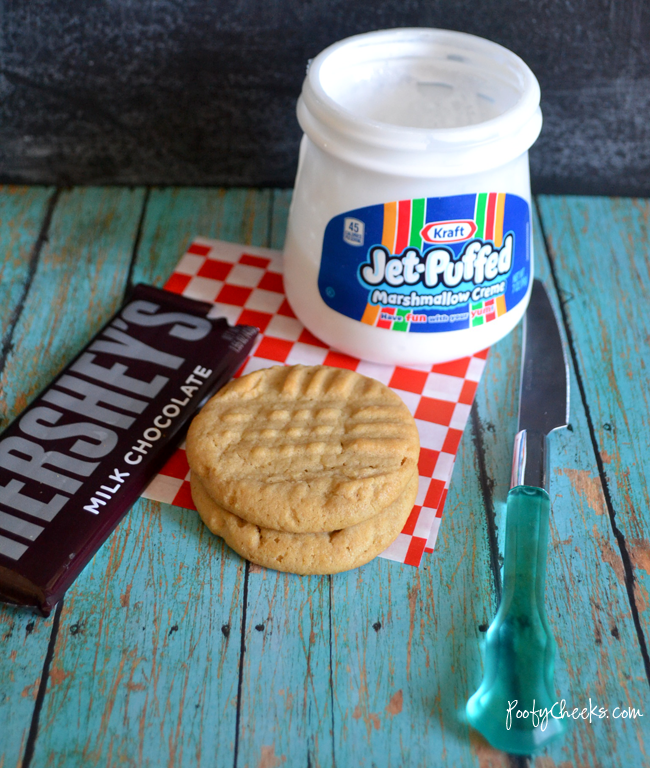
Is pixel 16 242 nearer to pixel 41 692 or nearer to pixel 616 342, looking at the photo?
pixel 41 692

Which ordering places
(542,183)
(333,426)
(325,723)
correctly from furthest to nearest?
(542,183) < (333,426) < (325,723)

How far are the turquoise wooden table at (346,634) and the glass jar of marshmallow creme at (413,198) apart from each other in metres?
0.12

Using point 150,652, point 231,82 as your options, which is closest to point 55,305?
point 231,82

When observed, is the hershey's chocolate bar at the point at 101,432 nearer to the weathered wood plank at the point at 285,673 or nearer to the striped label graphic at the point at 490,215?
the weathered wood plank at the point at 285,673

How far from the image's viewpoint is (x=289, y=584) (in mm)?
644

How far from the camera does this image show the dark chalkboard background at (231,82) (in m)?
0.96

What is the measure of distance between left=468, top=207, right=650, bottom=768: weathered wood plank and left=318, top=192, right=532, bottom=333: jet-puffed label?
0.37ft

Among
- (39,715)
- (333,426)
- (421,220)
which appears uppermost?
(421,220)

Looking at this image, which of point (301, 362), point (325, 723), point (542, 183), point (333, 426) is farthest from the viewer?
point (542, 183)

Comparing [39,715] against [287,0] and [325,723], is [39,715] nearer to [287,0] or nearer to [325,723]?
[325,723]

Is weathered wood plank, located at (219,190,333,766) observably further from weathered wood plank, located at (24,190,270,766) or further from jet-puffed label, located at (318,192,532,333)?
jet-puffed label, located at (318,192,532,333)

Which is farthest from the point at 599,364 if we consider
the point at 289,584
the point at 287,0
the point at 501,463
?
the point at 287,0

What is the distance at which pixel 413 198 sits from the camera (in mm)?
708

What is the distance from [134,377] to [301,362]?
0.62 ft
